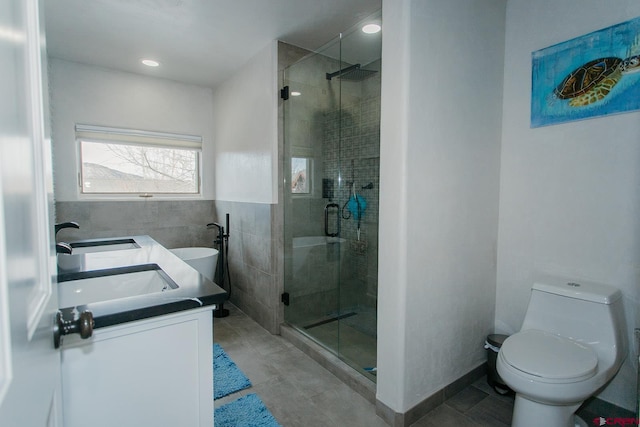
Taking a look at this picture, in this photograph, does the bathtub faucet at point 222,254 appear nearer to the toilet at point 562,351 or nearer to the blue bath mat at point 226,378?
the blue bath mat at point 226,378

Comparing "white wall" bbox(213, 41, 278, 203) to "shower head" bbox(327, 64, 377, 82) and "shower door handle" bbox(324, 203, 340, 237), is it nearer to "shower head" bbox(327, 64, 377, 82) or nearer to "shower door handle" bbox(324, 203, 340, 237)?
"shower door handle" bbox(324, 203, 340, 237)

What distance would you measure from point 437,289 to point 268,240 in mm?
1618

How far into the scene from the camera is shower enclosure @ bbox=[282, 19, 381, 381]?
2342mm

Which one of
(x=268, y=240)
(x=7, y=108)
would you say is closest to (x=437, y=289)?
(x=268, y=240)

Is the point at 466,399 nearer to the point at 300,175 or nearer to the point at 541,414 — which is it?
the point at 541,414

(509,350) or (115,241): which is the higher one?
(115,241)

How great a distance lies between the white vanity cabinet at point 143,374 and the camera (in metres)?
1.02

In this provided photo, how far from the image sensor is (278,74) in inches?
113

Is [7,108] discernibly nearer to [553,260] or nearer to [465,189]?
[465,189]

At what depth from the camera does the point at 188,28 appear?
259cm

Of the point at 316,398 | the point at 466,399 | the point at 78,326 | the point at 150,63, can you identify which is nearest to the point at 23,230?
the point at 78,326

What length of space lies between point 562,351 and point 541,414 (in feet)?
1.07

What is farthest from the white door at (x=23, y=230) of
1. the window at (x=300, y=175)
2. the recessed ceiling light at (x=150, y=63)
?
the recessed ceiling light at (x=150, y=63)

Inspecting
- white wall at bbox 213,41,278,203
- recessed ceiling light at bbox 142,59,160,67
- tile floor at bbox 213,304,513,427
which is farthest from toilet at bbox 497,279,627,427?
recessed ceiling light at bbox 142,59,160,67
